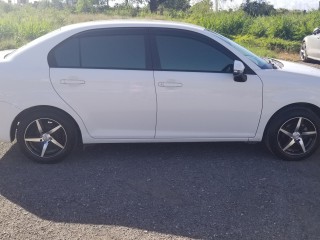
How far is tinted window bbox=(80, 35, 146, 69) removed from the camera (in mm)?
4242

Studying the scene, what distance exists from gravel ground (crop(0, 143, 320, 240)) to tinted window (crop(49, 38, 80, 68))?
117 cm

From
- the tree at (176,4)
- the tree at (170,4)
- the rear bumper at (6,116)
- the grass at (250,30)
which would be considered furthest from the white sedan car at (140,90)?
the tree at (176,4)

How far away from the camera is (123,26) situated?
14.3 feet

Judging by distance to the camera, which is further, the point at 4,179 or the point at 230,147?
the point at 230,147

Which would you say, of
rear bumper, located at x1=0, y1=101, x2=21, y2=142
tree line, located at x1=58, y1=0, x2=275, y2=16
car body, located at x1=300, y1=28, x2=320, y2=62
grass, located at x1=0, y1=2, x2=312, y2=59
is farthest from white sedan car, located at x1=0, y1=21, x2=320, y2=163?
tree line, located at x1=58, y1=0, x2=275, y2=16

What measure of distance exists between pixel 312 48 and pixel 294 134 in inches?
344

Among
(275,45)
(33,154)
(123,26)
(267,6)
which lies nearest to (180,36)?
(123,26)

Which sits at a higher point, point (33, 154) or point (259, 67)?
point (259, 67)

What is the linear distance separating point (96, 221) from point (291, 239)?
5.40 ft

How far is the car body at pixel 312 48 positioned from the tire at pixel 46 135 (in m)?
9.92

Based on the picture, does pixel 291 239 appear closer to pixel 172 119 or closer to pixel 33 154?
pixel 172 119

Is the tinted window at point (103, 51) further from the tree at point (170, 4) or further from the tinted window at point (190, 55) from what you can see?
the tree at point (170, 4)

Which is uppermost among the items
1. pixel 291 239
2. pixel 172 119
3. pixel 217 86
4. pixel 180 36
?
pixel 180 36

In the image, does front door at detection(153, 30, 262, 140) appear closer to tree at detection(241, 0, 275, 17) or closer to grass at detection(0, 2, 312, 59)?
grass at detection(0, 2, 312, 59)
